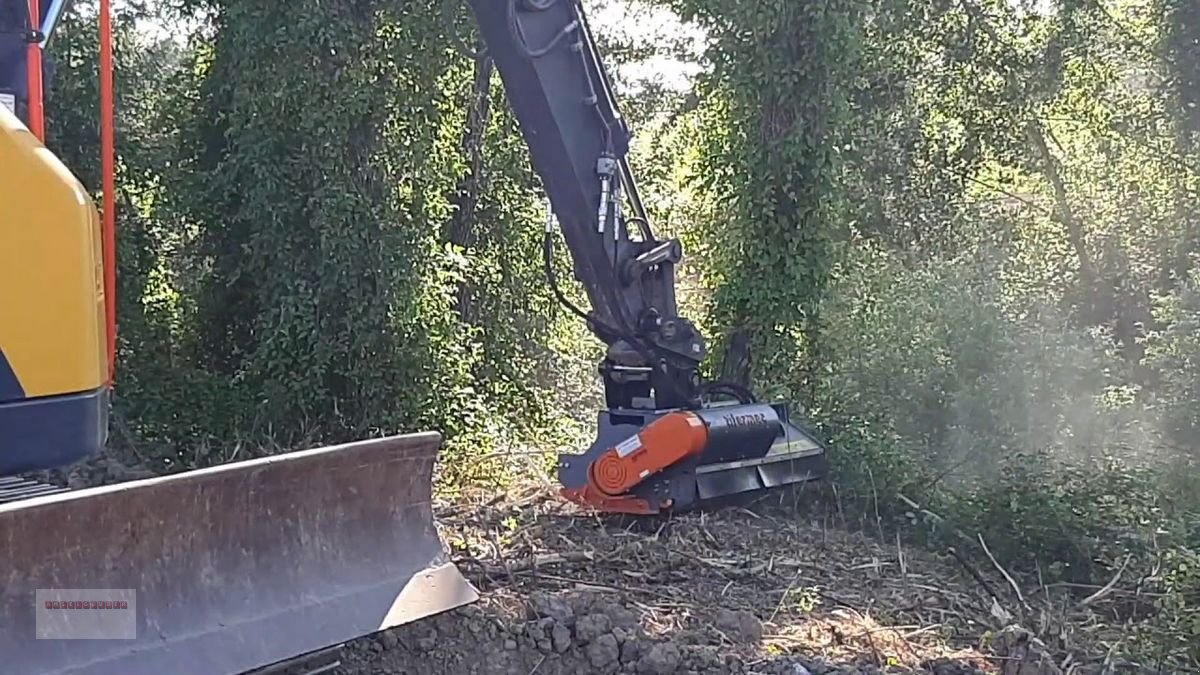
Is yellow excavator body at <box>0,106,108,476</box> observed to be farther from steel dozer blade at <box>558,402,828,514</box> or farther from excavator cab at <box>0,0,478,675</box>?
steel dozer blade at <box>558,402,828,514</box>

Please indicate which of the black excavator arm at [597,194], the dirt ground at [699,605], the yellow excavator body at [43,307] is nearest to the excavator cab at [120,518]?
the yellow excavator body at [43,307]

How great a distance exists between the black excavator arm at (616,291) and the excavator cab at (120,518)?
78.5 inches

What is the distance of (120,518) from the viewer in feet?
12.6

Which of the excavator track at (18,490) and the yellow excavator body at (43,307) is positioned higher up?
the yellow excavator body at (43,307)

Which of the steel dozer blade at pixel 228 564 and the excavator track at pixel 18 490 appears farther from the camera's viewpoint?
the excavator track at pixel 18 490

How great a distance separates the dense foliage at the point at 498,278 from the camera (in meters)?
8.20

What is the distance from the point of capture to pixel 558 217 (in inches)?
271

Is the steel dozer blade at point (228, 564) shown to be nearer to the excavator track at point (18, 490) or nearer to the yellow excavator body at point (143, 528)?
the yellow excavator body at point (143, 528)

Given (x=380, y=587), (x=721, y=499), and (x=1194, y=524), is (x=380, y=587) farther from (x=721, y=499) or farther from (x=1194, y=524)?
(x=1194, y=524)

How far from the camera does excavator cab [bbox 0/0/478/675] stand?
3.10 meters

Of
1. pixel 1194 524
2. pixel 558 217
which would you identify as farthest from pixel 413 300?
pixel 1194 524
